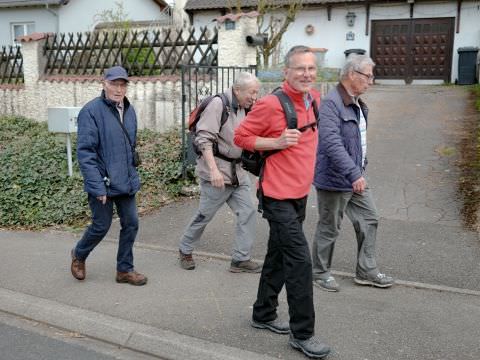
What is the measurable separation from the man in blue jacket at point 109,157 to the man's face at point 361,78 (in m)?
1.77

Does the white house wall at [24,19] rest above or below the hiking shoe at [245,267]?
above

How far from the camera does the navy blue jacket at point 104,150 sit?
461cm

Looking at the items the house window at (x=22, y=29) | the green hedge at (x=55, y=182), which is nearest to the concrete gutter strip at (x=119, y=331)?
the green hedge at (x=55, y=182)

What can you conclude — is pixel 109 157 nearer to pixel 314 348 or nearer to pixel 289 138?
pixel 289 138

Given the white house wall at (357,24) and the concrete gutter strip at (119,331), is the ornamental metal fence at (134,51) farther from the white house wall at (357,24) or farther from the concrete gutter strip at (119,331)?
the white house wall at (357,24)

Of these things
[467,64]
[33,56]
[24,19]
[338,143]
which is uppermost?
[24,19]

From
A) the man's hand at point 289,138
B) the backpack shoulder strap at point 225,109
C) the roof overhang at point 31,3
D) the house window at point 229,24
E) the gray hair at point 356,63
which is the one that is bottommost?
the man's hand at point 289,138

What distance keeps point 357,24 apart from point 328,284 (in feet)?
56.3

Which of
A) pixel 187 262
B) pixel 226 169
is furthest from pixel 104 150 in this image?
pixel 187 262

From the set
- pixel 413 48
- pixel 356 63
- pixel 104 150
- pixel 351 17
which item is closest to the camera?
pixel 356 63

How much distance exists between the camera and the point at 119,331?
13.9 ft

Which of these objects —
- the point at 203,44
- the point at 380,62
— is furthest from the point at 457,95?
the point at 203,44

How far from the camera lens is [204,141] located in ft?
16.0

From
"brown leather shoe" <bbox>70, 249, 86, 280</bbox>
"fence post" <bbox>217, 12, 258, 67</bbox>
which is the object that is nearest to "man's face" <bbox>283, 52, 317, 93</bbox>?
"brown leather shoe" <bbox>70, 249, 86, 280</bbox>
